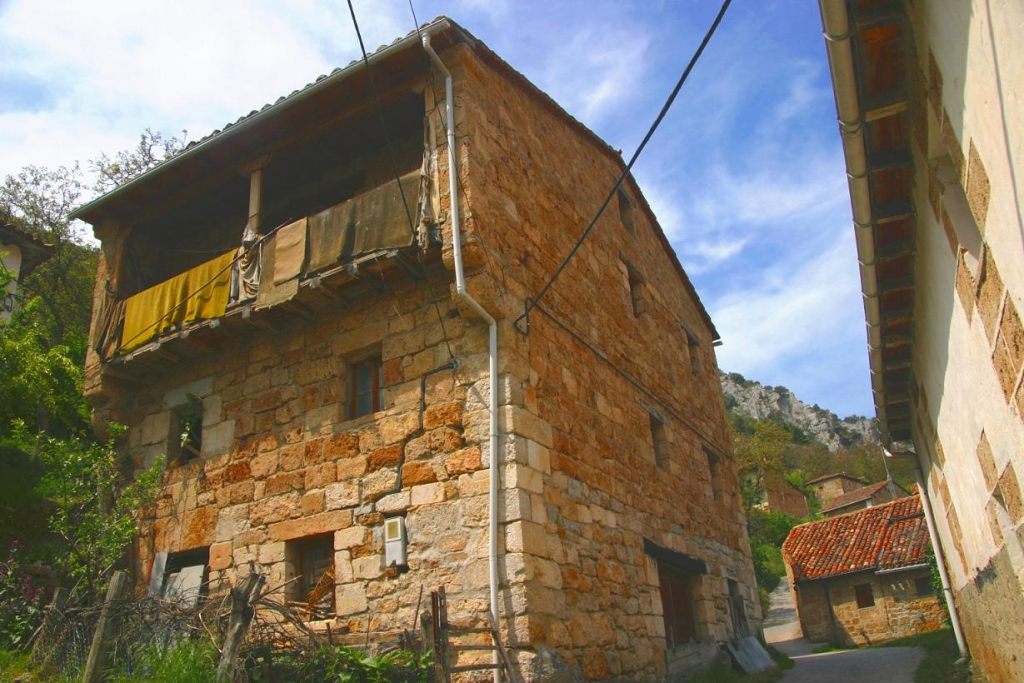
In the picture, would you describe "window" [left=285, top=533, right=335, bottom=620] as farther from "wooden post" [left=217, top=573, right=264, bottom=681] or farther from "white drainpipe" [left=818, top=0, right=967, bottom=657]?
"white drainpipe" [left=818, top=0, right=967, bottom=657]

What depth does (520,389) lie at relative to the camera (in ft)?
23.8

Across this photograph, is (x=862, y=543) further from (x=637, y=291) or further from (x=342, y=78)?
(x=342, y=78)

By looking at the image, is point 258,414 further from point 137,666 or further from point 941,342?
point 941,342

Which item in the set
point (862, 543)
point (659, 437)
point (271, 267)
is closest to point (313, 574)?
point (271, 267)

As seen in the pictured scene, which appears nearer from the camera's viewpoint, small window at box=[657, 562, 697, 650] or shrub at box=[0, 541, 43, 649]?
shrub at box=[0, 541, 43, 649]

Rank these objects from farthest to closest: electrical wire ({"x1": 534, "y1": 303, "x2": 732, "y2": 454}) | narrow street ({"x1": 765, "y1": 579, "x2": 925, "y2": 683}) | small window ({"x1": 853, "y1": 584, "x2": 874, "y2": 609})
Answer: small window ({"x1": 853, "y1": 584, "x2": 874, "y2": 609}) < narrow street ({"x1": 765, "y1": 579, "x2": 925, "y2": 683}) < electrical wire ({"x1": 534, "y1": 303, "x2": 732, "y2": 454})

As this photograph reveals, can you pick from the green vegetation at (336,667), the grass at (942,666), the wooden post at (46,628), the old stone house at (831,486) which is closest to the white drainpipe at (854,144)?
the green vegetation at (336,667)

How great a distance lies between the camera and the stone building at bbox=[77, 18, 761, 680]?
7.02 metres

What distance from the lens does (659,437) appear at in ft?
35.2

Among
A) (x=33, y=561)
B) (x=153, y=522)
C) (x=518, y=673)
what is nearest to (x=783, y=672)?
(x=518, y=673)

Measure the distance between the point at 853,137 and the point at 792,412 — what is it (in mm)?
80093

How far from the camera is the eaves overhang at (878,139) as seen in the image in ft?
13.4

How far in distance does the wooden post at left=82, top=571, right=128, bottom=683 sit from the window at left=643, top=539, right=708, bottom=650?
17.4ft

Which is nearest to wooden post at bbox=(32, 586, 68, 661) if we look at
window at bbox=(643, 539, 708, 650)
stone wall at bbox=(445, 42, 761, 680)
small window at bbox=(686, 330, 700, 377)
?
stone wall at bbox=(445, 42, 761, 680)
